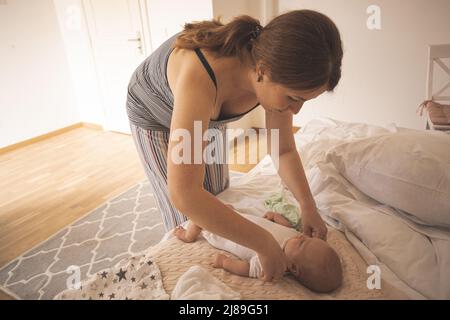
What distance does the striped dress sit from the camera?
3.33 ft

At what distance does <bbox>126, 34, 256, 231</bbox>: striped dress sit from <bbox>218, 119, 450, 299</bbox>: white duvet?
20 cm

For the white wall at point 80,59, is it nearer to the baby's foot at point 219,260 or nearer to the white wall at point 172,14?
the white wall at point 172,14

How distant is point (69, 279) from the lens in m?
1.68

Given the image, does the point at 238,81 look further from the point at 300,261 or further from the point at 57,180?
the point at 57,180

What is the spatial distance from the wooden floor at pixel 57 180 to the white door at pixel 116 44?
1.48 ft

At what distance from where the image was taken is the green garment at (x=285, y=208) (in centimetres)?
108


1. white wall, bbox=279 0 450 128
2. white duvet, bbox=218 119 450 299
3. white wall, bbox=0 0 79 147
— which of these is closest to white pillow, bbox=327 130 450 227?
white duvet, bbox=218 119 450 299

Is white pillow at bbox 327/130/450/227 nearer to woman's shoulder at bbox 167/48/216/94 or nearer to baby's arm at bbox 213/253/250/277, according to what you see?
baby's arm at bbox 213/253/250/277

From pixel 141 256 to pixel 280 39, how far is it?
2.31 ft

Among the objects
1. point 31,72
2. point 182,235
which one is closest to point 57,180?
point 31,72

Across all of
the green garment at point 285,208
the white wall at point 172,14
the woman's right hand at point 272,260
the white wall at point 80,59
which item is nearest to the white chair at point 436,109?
the green garment at point 285,208

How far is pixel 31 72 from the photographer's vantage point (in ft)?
11.9
